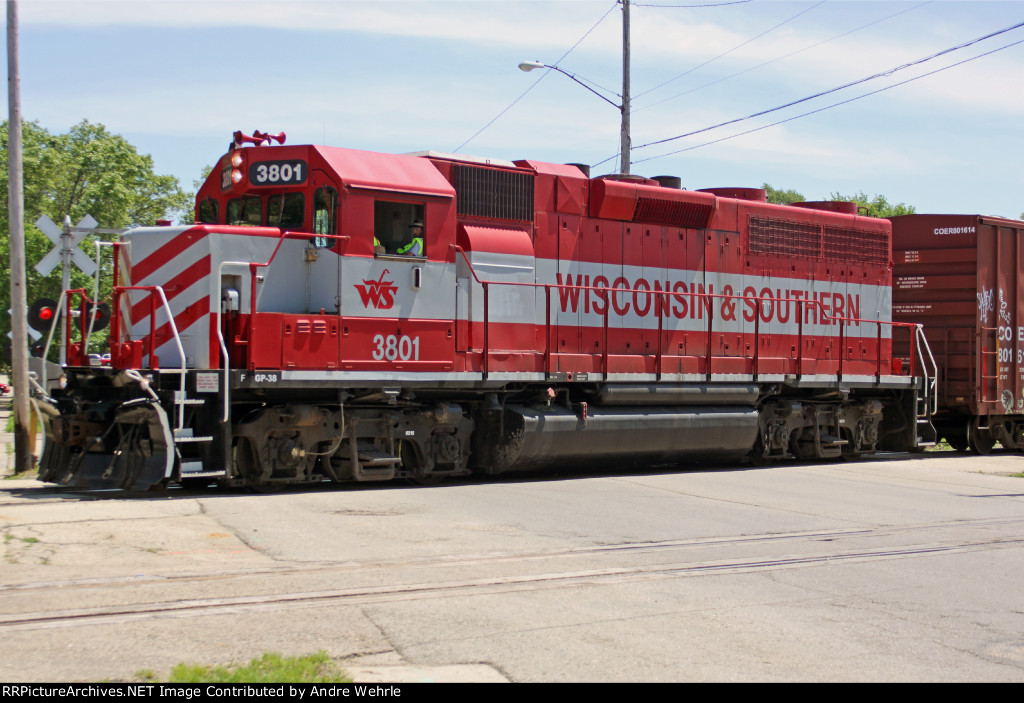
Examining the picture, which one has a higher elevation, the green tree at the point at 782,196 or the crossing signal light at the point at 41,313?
the green tree at the point at 782,196

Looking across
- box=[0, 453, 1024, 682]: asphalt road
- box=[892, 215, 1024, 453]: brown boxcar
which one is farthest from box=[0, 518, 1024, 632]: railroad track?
box=[892, 215, 1024, 453]: brown boxcar

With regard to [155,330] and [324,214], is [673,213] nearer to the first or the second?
[324,214]

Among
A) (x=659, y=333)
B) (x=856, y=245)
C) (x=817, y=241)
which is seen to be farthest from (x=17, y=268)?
(x=856, y=245)

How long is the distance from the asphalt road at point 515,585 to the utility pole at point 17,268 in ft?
4.69

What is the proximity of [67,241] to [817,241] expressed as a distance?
36.6 ft

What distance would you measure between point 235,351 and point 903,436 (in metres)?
11.7

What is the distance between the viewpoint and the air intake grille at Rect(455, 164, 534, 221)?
12.3m

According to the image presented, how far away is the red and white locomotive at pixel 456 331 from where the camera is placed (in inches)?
410

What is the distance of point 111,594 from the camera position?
6.07 metres

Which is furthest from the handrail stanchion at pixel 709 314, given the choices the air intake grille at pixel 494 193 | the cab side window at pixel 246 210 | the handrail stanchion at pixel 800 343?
the cab side window at pixel 246 210

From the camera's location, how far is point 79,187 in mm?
39312

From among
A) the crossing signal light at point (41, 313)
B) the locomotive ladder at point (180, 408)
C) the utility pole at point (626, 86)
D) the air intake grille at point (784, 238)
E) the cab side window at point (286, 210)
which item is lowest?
the locomotive ladder at point (180, 408)

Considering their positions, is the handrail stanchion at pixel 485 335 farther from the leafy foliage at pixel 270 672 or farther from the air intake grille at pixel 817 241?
the leafy foliage at pixel 270 672
